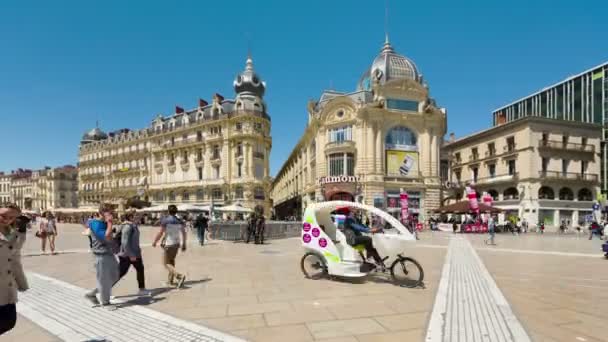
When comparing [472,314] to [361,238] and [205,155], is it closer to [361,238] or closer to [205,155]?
[361,238]

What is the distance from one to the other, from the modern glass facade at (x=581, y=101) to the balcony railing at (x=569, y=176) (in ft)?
25.0

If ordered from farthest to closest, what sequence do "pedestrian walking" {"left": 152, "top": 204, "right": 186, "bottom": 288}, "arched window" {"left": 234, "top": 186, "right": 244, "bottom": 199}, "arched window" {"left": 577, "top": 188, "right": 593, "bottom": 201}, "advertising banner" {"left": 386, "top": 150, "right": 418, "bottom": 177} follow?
"arched window" {"left": 234, "top": 186, "right": 244, "bottom": 199}, "arched window" {"left": 577, "top": 188, "right": 593, "bottom": 201}, "advertising banner" {"left": 386, "top": 150, "right": 418, "bottom": 177}, "pedestrian walking" {"left": 152, "top": 204, "right": 186, "bottom": 288}

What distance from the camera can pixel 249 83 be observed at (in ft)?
179

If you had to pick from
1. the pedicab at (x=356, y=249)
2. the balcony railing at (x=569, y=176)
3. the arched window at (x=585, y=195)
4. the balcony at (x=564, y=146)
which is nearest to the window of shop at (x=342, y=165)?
the balcony railing at (x=569, y=176)

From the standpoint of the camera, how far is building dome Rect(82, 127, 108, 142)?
3113 inches

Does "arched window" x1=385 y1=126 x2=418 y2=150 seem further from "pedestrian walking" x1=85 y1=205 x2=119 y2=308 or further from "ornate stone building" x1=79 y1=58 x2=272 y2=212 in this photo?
"pedestrian walking" x1=85 y1=205 x2=119 y2=308

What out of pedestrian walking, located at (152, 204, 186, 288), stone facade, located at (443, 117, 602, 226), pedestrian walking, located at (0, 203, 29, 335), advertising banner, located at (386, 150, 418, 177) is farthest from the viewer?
stone facade, located at (443, 117, 602, 226)

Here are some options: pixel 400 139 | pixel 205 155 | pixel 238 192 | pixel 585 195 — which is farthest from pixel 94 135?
pixel 585 195

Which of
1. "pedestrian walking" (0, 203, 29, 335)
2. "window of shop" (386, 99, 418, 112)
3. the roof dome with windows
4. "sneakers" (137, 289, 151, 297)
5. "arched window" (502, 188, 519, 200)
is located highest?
the roof dome with windows

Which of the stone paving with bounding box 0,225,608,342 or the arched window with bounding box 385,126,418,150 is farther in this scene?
the arched window with bounding box 385,126,418,150

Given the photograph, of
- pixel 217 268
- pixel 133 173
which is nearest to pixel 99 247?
pixel 217 268

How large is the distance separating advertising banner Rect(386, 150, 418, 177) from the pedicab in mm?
31277

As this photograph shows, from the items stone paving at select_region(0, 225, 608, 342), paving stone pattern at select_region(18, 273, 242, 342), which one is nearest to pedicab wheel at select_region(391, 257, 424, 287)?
stone paving at select_region(0, 225, 608, 342)

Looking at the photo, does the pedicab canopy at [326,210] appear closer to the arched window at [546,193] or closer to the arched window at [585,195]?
the arched window at [546,193]
